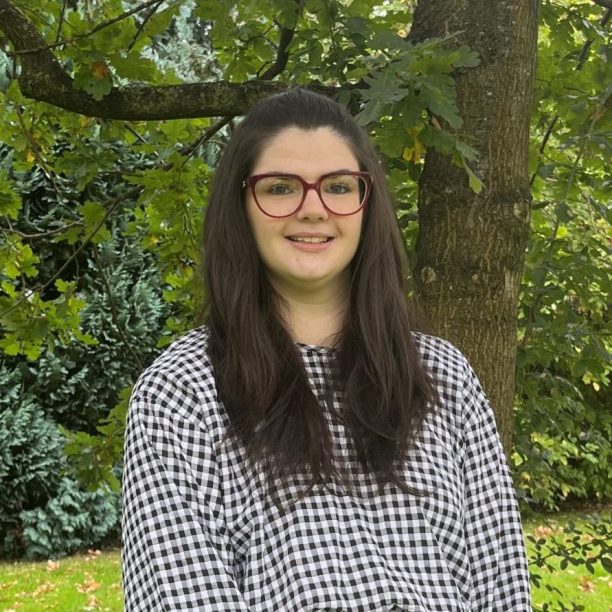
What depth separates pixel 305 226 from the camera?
5.49ft

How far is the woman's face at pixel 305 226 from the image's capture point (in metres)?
1.68

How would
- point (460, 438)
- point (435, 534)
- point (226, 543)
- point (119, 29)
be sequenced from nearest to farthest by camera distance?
point (226, 543) < point (435, 534) < point (460, 438) < point (119, 29)

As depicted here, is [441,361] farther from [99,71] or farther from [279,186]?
[99,71]

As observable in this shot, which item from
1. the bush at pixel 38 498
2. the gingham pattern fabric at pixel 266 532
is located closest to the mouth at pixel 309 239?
the gingham pattern fabric at pixel 266 532

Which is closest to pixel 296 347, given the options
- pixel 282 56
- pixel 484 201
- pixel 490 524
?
pixel 490 524

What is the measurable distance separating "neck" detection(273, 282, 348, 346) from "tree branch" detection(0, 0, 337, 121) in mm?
745

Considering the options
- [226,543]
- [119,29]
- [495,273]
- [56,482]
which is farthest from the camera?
[56,482]

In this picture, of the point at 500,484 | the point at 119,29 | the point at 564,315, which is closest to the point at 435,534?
the point at 500,484

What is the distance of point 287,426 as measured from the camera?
161cm

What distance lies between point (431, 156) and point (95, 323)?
196 inches

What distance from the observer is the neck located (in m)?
1.76

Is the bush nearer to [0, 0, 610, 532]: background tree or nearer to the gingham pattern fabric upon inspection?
[0, 0, 610, 532]: background tree

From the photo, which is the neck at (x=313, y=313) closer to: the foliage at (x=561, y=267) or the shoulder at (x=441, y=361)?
the shoulder at (x=441, y=361)

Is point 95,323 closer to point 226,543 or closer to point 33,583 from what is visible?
point 33,583
